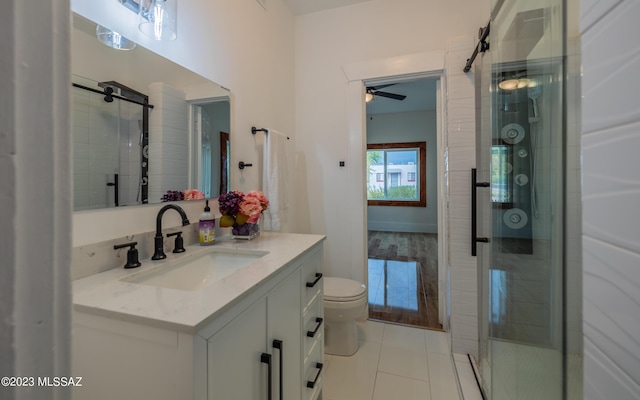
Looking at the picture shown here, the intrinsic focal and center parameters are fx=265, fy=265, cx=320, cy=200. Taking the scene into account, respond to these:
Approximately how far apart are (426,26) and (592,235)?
7.40 feet

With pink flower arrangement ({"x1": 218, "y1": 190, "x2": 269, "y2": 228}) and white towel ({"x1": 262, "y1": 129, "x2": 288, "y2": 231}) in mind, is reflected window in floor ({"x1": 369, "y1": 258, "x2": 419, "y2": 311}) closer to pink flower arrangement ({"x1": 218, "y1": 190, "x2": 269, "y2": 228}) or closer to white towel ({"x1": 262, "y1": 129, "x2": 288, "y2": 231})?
white towel ({"x1": 262, "y1": 129, "x2": 288, "y2": 231})

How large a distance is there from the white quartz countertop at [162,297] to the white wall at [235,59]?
174 mm

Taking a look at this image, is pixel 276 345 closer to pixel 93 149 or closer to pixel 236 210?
pixel 236 210

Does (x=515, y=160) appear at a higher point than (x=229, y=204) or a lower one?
higher

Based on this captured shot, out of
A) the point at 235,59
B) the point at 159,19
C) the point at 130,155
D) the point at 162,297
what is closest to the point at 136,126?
the point at 130,155

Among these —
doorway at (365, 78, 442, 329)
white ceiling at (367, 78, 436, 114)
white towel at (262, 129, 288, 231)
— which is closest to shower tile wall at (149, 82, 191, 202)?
white towel at (262, 129, 288, 231)

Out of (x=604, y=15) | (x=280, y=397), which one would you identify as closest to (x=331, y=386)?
(x=280, y=397)

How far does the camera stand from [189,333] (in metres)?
0.57

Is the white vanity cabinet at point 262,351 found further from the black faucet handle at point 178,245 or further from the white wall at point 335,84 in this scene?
the white wall at point 335,84

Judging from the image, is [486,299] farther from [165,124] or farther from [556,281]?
[165,124]

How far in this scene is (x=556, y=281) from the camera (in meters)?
0.89

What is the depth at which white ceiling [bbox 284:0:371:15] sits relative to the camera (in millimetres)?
2254

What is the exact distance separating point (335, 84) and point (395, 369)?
2217 mm

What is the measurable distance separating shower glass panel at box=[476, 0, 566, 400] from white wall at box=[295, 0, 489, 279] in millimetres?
836
